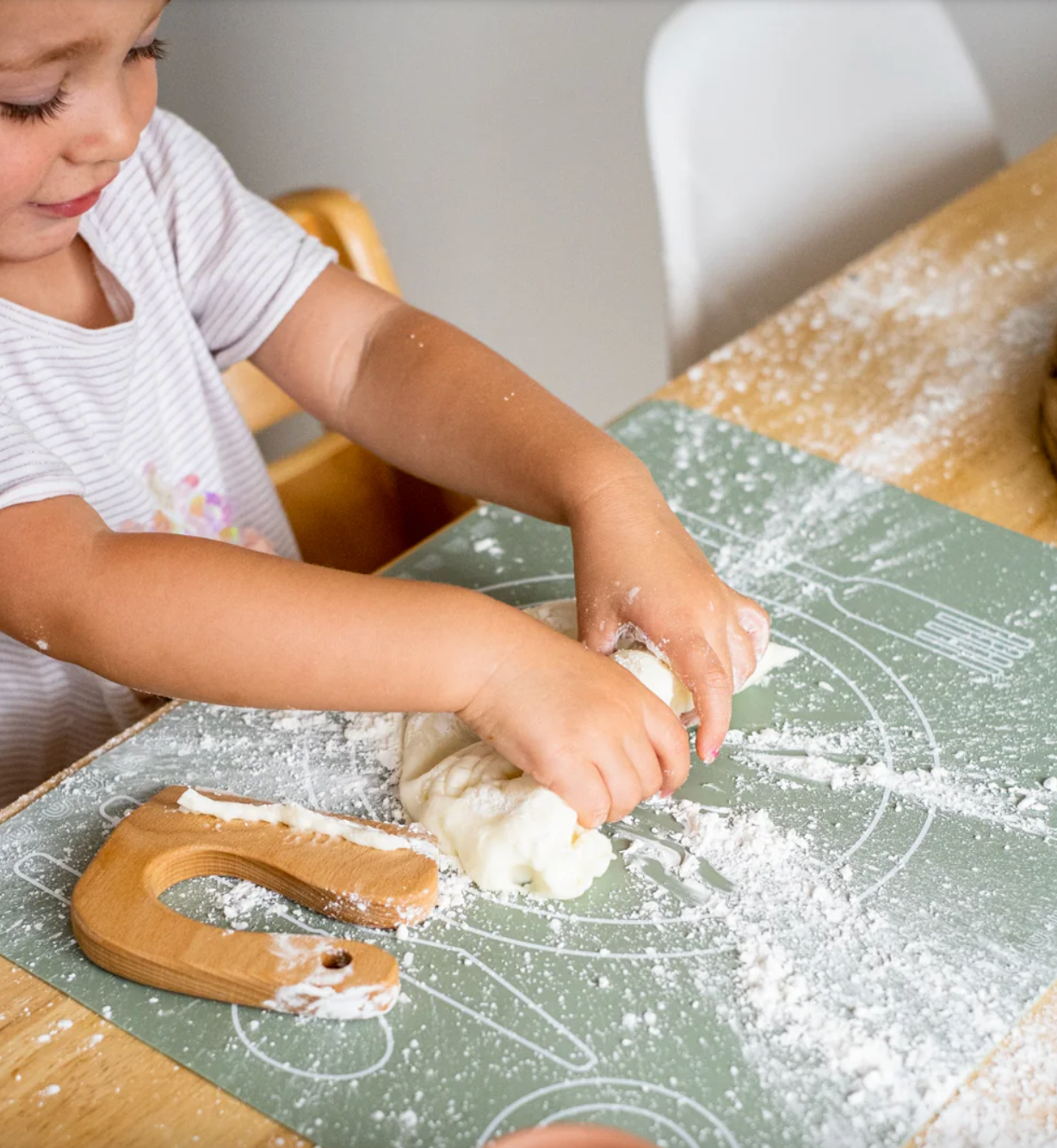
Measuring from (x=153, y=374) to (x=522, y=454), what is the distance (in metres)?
0.35

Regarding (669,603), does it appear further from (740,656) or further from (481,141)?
(481,141)

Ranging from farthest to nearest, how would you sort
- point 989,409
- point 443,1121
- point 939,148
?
point 939,148 < point 989,409 < point 443,1121

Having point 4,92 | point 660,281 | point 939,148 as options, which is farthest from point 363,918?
point 660,281

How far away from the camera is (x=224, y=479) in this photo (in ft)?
3.73

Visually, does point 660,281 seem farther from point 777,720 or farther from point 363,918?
point 363,918

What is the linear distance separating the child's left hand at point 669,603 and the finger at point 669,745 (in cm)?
3

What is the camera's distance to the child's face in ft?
2.20

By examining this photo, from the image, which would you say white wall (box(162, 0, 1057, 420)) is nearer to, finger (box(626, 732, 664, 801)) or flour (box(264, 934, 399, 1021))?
finger (box(626, 732, 664, 801))

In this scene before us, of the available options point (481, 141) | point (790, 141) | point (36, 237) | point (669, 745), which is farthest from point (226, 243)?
point (481, 141)

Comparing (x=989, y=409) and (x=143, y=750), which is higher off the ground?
(x=143, y=750)

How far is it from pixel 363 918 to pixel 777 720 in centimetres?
28

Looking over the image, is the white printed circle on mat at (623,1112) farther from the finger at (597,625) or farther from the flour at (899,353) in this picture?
the flour at (899,353)

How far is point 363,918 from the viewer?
64cm

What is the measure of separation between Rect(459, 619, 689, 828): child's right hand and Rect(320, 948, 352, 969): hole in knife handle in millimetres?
136
